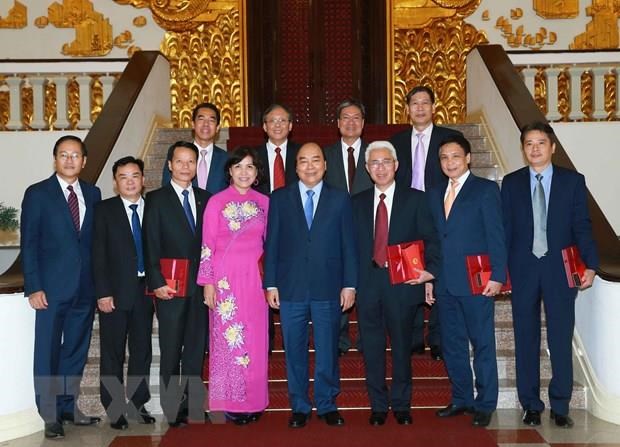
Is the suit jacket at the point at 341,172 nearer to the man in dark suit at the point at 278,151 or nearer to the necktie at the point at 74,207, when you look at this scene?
the man in dark suit at the point at 278,151

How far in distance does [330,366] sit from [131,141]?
136 inches

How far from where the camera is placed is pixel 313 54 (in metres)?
11.2

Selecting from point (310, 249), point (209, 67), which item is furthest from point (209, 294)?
point (209, 67)

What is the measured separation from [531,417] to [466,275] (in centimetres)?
88

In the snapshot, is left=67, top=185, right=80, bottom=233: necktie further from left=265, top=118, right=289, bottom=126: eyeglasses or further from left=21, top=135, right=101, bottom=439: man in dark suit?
left=265, top=118, right=289, bottom=126: eyeglasses

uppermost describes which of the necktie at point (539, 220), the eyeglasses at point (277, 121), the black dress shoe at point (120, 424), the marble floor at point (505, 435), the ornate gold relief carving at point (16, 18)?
the ornate gold relief carving at point (16, 18)

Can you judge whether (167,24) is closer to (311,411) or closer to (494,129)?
(494,129)

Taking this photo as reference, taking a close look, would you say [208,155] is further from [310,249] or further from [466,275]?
[466,275]

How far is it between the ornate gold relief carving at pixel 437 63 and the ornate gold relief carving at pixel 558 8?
716mm

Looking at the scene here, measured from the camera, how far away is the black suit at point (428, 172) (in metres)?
5.95

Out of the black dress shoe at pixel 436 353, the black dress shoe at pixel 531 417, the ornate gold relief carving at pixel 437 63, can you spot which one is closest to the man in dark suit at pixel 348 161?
the black dress shoe at pixel 436 353

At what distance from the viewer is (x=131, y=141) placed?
790 centimetres

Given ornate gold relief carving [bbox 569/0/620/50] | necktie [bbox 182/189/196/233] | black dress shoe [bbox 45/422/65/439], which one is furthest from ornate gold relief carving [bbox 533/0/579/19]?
black dress shoe [bbox 45/422/65/439]

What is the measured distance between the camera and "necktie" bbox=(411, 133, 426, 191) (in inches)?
239
